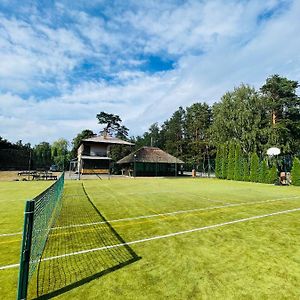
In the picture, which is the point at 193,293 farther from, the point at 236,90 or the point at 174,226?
the point at 236,90

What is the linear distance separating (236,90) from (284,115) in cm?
941

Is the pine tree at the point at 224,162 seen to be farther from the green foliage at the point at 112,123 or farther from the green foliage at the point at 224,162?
the green foliage at the point at 112,123

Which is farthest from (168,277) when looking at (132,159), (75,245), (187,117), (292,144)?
(187,117)

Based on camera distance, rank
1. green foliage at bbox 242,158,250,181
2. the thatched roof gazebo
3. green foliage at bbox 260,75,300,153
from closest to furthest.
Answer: green foliage at bbox 242,158,250,181 → green foliage at bbox 260,75,300,153 → the thatched roof gazebo

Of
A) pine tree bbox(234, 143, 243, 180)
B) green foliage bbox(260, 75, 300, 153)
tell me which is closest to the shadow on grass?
pine tree bbox(234, 143, 243, 180)

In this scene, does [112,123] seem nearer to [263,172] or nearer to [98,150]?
[98,150]

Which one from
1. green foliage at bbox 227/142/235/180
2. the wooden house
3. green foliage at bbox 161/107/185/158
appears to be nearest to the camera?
green foliage at bbox 227/142/235/180

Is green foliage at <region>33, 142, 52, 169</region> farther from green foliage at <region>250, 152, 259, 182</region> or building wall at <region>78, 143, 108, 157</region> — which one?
A: green foliage at <region>250, 152, 259, 182</region>

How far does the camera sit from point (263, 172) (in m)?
27.6

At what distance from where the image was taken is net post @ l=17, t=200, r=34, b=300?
121 inches

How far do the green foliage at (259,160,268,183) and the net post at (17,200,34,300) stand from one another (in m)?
28.7

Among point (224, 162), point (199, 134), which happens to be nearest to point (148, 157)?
point (224, 162)

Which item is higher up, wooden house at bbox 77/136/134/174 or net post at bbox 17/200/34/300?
wooden house at bbox 77/136/134/174

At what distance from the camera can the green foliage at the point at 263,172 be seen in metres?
27.3
